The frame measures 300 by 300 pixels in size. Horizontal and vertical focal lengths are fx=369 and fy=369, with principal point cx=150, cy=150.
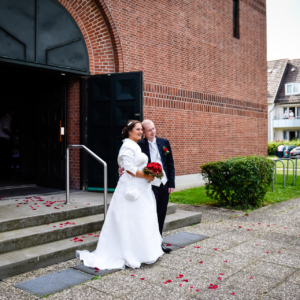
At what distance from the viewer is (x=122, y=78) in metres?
8.20

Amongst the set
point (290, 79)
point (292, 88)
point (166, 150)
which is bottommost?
point (166, 150)

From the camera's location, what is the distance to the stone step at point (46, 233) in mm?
4820

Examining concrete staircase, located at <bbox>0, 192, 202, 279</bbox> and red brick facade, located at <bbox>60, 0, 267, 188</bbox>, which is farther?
red brick facade, located at <bbox>60, 0, 267, 188</bbox>

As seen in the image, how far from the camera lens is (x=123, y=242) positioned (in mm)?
4738

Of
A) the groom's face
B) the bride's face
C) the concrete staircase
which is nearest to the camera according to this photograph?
the concrete staircase

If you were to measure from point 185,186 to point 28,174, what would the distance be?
16.3ft

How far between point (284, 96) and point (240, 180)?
37404 millimetres

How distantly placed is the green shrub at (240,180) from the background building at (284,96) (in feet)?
118

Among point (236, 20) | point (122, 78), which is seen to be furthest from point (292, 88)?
point (122, 78)

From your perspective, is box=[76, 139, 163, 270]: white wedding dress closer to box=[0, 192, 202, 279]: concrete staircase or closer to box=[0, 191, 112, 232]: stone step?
box=[0, 192, 202, 279]: concrete staircase

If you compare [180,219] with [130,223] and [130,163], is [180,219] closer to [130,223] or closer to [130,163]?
[130,223]

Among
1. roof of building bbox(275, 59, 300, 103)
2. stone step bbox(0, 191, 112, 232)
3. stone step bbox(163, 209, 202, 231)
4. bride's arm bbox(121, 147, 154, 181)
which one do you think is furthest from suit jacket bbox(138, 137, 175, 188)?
roof of building bbox(275, 59, 300, 103)

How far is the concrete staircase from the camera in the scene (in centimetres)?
466

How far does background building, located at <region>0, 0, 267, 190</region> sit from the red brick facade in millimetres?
32
